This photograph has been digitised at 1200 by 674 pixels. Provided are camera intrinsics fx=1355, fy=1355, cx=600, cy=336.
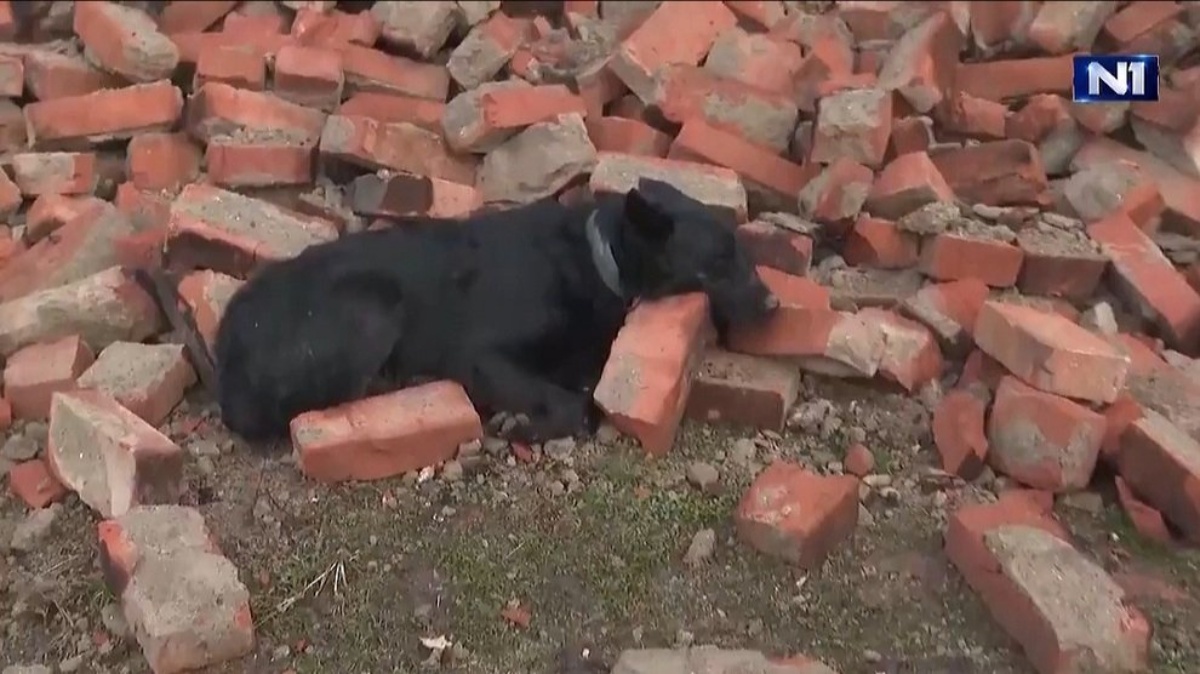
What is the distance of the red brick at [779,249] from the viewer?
392 centimetres

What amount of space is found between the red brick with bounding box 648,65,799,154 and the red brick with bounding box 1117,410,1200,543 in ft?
5.60

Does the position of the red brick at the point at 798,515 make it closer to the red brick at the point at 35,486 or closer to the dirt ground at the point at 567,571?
the dirt ground at the point at 567,571

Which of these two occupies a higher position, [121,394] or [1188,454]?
[1188,454]

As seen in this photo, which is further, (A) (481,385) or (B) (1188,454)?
(A) (481,385)

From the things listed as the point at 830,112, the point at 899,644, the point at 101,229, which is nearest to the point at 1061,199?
the point at 830,112

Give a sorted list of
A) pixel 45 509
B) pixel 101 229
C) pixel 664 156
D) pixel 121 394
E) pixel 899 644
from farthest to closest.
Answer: pixel 664 156 < pixel 101 229 < pixel 121 394 < pixel 45 509 < pixel 899 644

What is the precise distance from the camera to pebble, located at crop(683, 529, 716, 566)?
3088 millimetres

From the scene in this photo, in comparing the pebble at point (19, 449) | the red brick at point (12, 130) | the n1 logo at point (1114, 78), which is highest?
the n1 logo at point (1114, 78)

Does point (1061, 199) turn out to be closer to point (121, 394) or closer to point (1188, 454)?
point (1188, 454)

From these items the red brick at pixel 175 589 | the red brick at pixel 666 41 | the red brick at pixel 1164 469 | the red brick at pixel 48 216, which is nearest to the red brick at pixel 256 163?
the red brick at pixel 48 216

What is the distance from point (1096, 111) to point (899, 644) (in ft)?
7.34

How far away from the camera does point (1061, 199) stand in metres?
4.20

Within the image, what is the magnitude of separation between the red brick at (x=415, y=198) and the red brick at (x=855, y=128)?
3.62ft

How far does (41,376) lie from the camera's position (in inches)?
142
